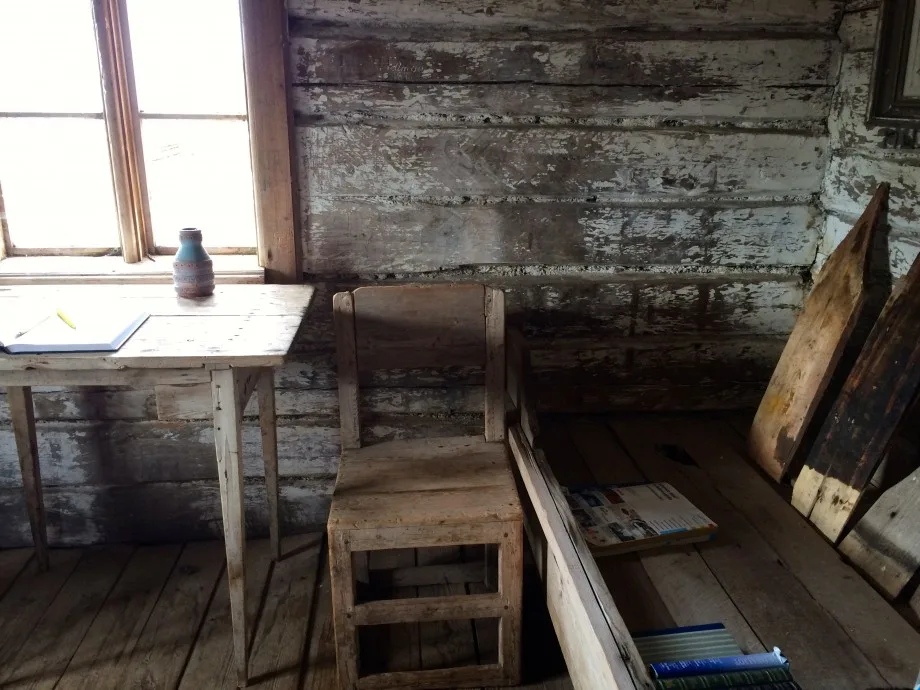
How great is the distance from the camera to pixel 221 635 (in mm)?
2184

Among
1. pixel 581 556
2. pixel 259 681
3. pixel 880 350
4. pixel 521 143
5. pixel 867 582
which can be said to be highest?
pixel 521 143

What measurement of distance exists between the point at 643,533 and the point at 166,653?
4.49 ft

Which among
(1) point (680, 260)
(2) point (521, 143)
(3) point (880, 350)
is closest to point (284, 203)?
(2) point (521, 143)

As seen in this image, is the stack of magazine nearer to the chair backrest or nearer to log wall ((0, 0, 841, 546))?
the chair backrest

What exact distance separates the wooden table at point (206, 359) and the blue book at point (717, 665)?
3.16 ft

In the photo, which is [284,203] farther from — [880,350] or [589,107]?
[880,350]

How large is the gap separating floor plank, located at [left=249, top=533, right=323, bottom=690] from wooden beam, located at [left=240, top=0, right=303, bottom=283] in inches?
36.9

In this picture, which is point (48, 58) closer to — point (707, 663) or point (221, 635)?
point (221, 635)

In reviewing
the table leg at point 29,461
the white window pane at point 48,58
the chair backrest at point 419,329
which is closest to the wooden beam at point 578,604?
the chair backrest at point 419,329

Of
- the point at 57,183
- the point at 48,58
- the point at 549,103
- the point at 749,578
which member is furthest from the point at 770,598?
the point at 48,58

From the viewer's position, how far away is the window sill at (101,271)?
224 centimetres

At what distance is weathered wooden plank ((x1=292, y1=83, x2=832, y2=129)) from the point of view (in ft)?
7.02

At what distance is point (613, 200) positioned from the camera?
225 centimetres

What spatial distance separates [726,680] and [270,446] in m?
1.51
